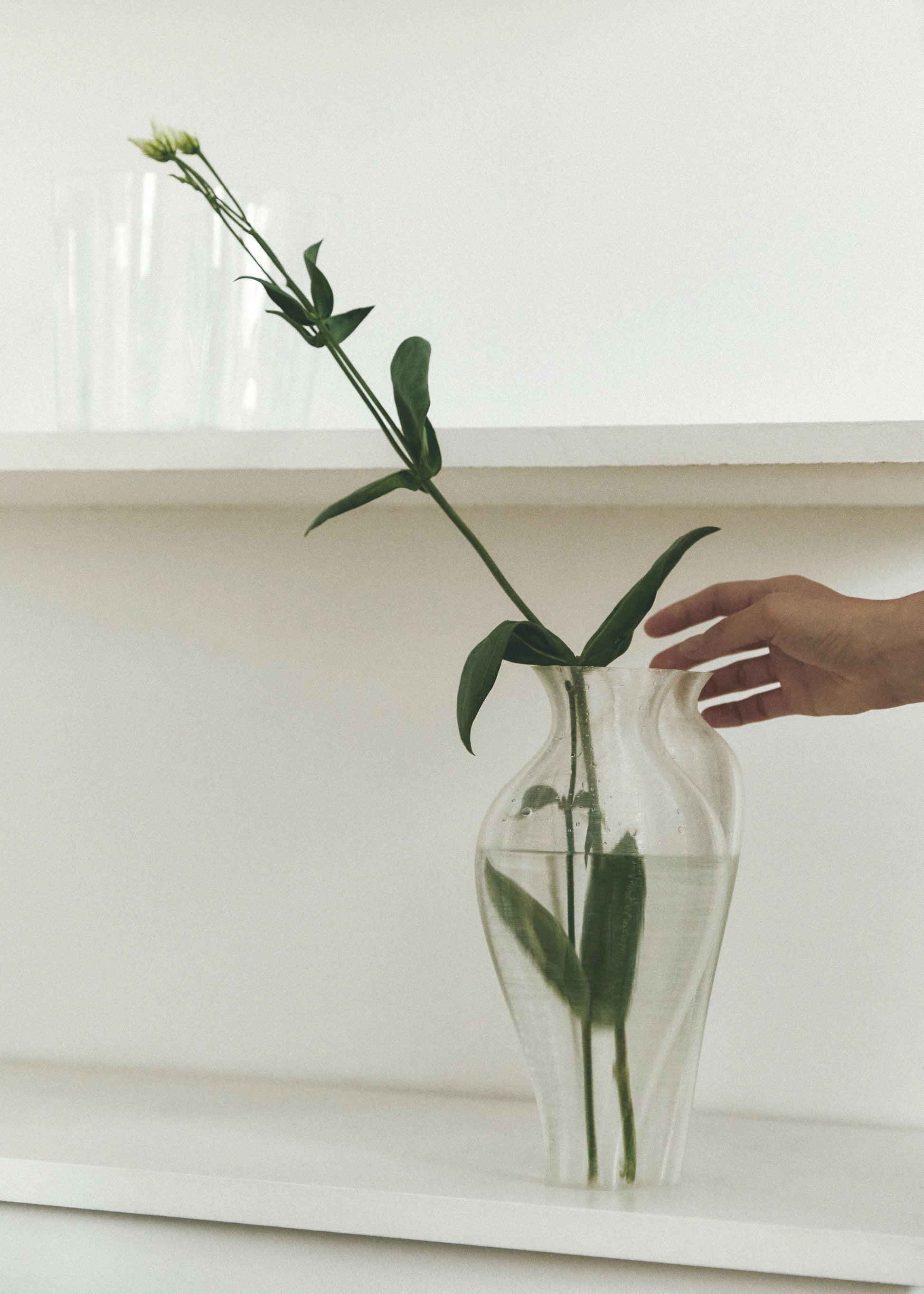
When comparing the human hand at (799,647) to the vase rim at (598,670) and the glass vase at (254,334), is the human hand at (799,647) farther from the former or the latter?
the glass vase at (254,334)

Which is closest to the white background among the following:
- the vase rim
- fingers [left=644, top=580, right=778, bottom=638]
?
fingers [left=644, top=580, right=778, bottom=638]

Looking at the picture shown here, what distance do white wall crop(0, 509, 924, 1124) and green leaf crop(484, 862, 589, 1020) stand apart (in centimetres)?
25

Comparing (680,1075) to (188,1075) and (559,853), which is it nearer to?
(559,853)

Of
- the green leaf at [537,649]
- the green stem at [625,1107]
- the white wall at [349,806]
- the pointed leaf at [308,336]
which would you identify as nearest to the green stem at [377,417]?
the pointed leaf at [308,336]

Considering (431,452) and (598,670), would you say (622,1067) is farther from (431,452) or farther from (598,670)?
(431,452)

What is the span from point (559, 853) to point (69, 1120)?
1.30ft

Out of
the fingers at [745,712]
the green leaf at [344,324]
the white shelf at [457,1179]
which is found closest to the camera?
the white shelf at [457,1179]

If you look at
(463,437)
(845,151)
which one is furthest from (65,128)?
(845,151)

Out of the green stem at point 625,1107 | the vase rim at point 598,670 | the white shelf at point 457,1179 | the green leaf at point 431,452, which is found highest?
the green leaf at point 431,452

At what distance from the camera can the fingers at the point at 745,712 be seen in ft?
2.57

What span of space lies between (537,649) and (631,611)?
6 centimetres

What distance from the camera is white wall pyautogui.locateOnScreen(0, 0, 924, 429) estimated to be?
84 cm

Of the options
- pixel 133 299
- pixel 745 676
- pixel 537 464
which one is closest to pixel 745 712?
pixel 745 676

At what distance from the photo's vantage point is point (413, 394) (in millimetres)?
643
